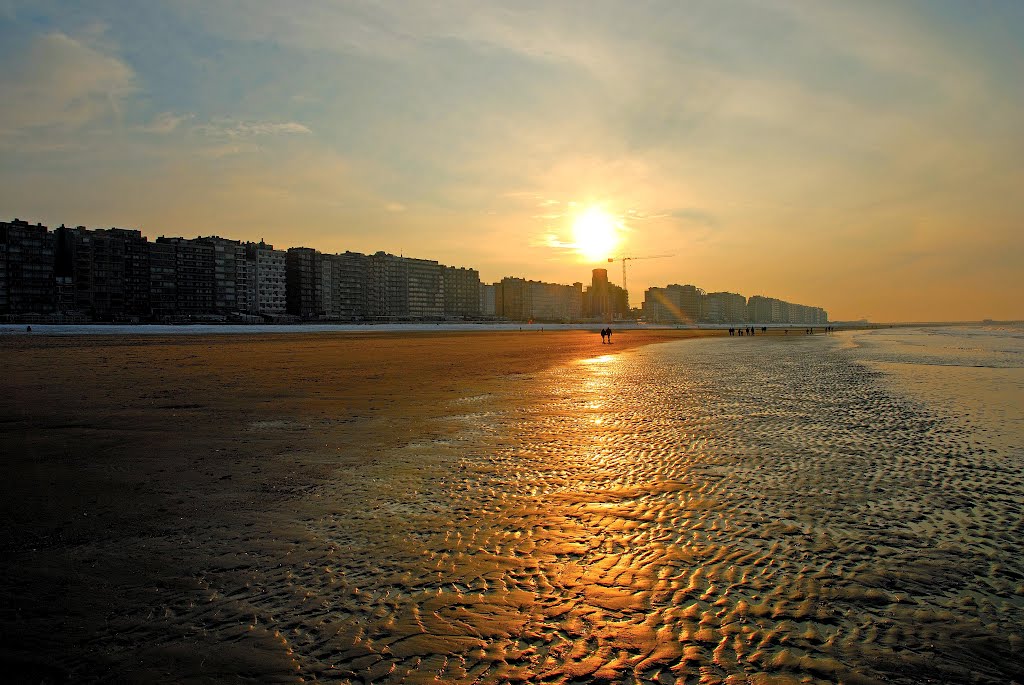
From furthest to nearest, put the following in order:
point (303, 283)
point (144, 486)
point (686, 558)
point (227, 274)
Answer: point (303, 283)
point (227, 274)
point (144, 486)
point (686, 558)

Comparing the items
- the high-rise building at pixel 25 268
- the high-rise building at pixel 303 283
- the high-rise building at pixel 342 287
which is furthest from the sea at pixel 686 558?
the high-rise building at pixel 342 287

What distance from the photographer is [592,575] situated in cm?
525

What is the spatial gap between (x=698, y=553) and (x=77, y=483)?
29.5 ft

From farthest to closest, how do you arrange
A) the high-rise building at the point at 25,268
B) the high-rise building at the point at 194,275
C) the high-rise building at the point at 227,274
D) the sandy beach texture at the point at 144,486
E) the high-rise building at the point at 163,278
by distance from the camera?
the high-rise building at the point at 227,274
the high-rise building at the point at 194,275
the high-rise building at the point at 163,278
the high-rise building at the point at 25,268
the sandy beach texture at the point at 144,486

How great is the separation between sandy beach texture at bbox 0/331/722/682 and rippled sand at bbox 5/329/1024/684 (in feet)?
0.17

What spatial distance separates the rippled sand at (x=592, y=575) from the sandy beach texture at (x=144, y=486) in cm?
5

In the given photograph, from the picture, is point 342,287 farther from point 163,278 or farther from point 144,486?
point 144,486

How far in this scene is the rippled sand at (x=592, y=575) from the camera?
153 inches

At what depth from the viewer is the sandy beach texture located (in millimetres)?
4195

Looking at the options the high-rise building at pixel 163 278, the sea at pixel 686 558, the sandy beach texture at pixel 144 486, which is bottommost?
the sea at pixel 686 558

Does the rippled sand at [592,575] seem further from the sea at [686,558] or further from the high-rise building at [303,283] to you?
the high-rise building at [303,283]

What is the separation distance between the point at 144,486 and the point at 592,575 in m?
6.93

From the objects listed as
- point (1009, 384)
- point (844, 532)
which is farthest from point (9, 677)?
point (1009, 384)

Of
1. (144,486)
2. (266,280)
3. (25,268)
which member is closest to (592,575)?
(144,486)
